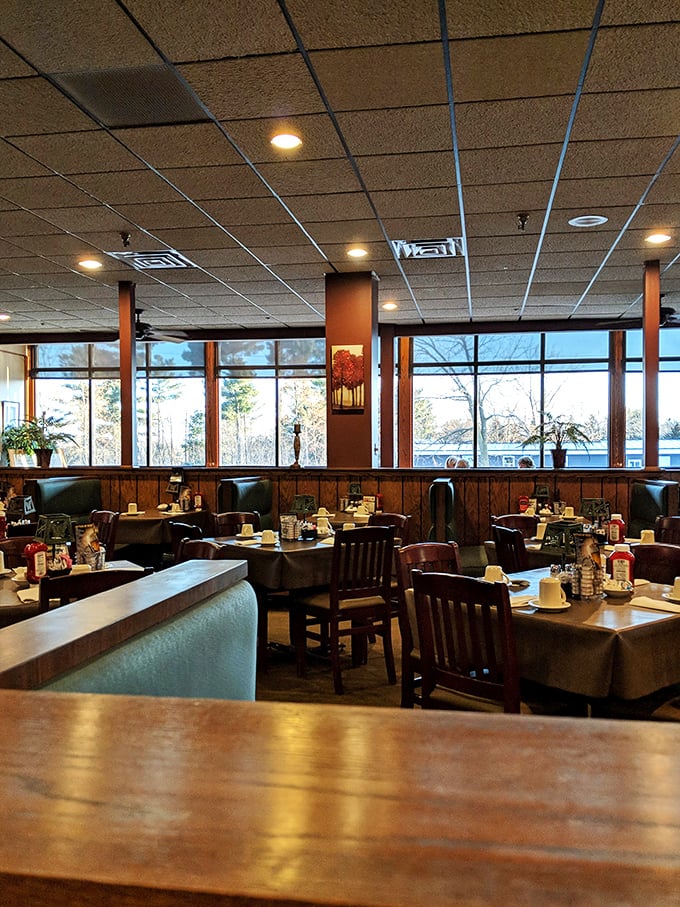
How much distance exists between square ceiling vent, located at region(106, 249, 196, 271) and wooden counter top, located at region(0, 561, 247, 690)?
6.34 m

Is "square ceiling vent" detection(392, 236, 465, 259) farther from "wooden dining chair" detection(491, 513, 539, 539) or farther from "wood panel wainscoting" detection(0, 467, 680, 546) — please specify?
"wooden dining chair" detection(491, 513, 539, 539)

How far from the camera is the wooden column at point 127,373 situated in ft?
30.2

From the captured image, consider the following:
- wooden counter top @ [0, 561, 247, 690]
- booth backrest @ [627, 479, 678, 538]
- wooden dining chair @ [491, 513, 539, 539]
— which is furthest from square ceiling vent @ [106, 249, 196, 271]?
wooden counter top @ [0, 561, 247, 690]

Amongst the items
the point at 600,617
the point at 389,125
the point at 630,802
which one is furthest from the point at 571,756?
the point at 389,125

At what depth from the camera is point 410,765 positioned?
85 cm

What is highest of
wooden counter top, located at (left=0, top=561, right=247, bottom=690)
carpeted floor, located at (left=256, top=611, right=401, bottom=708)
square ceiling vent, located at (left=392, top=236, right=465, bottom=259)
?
square ceiling vent, located at (left=392, top=236, right=465, bottom=259)

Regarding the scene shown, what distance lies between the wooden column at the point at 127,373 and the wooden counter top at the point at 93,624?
744 cm

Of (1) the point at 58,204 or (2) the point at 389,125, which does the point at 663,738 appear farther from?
(1) the point at 58,204

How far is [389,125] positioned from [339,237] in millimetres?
2614

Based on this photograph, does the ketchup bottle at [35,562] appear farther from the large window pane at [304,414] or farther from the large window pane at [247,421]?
the large window pane at [247,421]

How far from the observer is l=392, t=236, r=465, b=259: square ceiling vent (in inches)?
289

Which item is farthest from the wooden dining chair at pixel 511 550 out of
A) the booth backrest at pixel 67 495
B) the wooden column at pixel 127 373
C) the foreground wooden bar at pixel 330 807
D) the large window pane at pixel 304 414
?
the large window pane at pixel 304 414

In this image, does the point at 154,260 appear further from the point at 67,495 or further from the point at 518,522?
the point at 518,522

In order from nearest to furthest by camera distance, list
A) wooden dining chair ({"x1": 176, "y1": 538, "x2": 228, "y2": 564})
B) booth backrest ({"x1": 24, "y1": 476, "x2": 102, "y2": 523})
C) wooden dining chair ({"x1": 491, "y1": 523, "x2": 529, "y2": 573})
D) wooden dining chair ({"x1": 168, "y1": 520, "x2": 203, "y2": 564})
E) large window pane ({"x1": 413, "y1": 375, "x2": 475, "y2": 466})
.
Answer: wooden dining chair ({"x1": 176, "y1": 538, "x2": 228, "y2": 564}), wooden dining chair ({"x1": 491, "y1": 523, "x2": 529, "y2": 573}), wooden dining chair ({"x1": 168, "y1": 520, "x2": 203, "y2": 564}), booth backrest ({"x1": 24, "y1": 476, "x2": 102, "y2": 523}), large window pane ({"x1": 413, "y1": 375, "x2": 475, "y2": 466})
